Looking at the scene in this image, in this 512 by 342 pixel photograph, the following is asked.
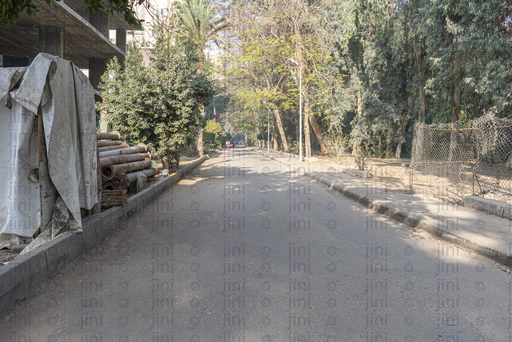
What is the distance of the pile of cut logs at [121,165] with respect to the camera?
7777 millimetres

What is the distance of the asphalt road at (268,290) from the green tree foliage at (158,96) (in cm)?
602

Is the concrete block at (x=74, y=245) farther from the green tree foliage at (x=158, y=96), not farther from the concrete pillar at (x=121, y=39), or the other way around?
the concrete pillar at (x=121, y=39)

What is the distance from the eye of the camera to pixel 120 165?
28.2ft

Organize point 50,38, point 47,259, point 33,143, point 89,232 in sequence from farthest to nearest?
point 50,38 < point 89,232 < point 33,143 < point 47,259

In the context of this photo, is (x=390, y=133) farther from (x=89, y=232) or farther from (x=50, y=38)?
(x=89, y=232)

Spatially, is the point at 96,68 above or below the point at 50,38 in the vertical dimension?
above

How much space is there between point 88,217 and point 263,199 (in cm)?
471

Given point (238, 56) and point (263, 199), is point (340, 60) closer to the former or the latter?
point (238, 56)

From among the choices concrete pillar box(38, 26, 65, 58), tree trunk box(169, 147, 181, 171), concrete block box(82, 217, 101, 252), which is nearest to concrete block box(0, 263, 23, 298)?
concrete block box(82, 217, 101, 252)

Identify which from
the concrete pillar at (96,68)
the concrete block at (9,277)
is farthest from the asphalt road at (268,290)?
the concrete pillar at (96,68)

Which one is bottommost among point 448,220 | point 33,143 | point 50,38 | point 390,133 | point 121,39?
point 448,220

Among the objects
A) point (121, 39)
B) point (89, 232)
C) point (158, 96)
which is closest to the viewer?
point (89, 232)

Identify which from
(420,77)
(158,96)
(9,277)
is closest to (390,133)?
(420,77)

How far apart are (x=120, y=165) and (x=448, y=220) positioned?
748 cm
